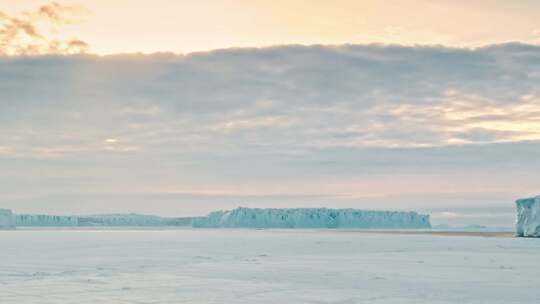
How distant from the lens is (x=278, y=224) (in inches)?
4737

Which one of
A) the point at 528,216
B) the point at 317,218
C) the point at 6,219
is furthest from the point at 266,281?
the point at 317,218

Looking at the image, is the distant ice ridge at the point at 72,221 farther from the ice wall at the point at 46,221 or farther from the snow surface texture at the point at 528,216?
the snow surface texture at the point at 528,216

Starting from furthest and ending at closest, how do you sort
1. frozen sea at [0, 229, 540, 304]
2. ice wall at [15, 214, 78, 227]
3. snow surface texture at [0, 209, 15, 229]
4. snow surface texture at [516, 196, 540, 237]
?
ice wall at [15, 214, 78, 227], snow surface texture at [0, 209, 15, 229], snow surface texture at [516, 196, 540, 237], frozen sea at [0, 229, 540, 304]

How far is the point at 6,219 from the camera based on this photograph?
299 ft

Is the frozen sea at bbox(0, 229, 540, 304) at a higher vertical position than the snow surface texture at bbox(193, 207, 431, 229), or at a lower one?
higher

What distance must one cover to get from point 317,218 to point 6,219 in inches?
2140

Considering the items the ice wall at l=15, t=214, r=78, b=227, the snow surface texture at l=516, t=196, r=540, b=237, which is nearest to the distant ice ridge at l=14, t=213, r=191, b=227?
the ice wall at l=15, t=214, r=78, b=227

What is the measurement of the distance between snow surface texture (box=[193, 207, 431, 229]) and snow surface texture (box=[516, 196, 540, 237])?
2403 inches

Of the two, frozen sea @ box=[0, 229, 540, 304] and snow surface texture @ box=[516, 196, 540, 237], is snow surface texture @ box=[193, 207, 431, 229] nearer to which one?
snow surface texture @ box=[516, 196, 540, 237]

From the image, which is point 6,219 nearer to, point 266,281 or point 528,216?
point 528,216

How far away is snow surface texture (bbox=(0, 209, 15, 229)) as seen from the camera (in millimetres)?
89956

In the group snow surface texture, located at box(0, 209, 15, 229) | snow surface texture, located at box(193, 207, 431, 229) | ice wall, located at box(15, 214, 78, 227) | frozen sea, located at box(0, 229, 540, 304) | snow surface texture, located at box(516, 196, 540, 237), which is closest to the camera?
frozen sea, located at box(0, 229, 540, 304)

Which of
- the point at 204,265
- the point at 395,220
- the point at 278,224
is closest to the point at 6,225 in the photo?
the point at 278,224

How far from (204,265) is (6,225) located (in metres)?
80.4
